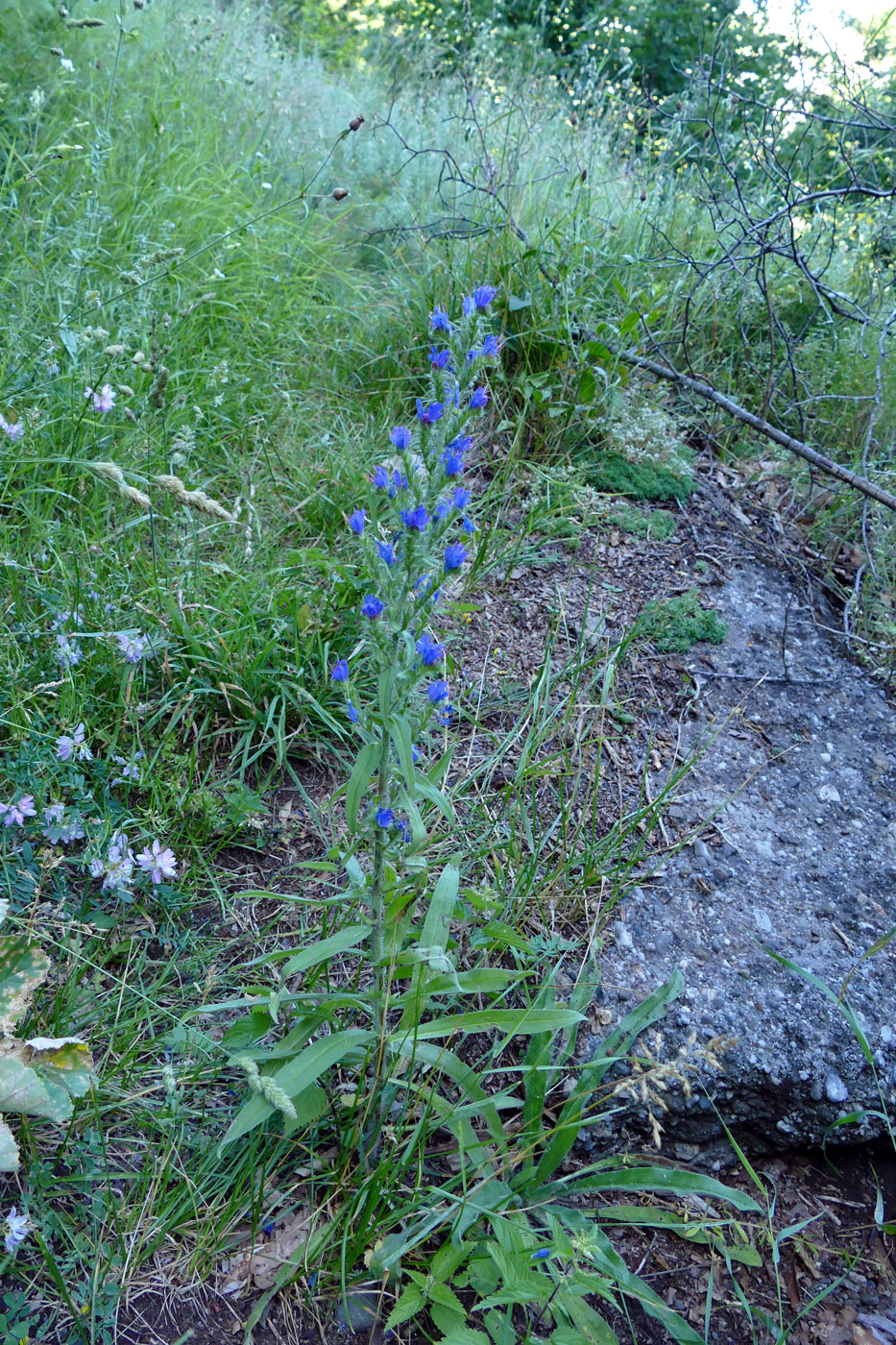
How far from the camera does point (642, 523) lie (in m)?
2.97

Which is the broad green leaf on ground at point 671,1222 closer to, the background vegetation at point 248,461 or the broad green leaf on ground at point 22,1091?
the background vegetation at point 248,461

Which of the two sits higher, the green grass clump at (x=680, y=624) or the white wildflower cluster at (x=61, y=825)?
the green grass clump at (x=680, y=624)

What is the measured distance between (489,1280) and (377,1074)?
0.36m

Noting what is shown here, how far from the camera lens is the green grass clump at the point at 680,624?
2617mm

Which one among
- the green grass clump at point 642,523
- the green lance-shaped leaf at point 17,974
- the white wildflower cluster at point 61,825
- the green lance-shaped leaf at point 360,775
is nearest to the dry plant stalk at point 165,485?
the white wildflower cluster at point 61,825

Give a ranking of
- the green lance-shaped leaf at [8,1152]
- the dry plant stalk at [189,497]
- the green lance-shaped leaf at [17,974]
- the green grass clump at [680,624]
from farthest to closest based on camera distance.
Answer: the green grass clump at [680,624] < the dry plant stalk at [189,497] < the green lance-shaped leaf at [17,974] < the green lance-shaped leaf at [8,1152]

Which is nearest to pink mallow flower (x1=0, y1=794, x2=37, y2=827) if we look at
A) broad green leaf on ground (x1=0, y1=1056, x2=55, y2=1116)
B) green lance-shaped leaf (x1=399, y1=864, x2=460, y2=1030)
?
broad green leaf on ground (x1=0, y1=1056, x2=55, y2=1116)

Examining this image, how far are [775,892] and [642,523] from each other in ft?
4.63

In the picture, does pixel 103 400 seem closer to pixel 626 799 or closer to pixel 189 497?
pixel 189 497

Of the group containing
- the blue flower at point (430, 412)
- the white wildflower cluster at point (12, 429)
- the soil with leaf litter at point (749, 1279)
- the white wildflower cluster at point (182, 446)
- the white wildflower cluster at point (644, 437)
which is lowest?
the soil with leaf litter at point (749, 1279)

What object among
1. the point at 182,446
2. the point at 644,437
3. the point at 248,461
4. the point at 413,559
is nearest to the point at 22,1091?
the point at 413,559

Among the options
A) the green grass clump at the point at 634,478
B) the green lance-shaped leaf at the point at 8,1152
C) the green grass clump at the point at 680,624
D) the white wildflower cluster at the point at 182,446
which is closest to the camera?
the green lance-shaped leaf at the point at 8,1152

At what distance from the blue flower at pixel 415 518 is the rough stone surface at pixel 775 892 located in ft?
3.73

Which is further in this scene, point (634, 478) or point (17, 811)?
point (634, 478)
